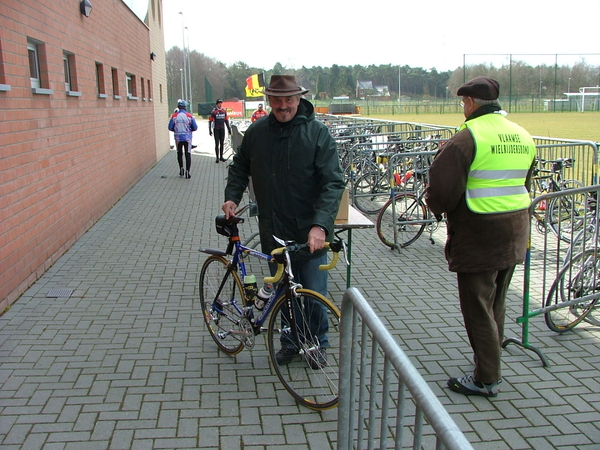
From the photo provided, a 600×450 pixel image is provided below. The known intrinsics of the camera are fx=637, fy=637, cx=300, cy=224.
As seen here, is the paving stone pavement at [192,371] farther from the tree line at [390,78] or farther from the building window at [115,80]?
the tree line at [390,78]

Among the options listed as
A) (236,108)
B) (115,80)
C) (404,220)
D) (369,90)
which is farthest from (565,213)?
(369,90)

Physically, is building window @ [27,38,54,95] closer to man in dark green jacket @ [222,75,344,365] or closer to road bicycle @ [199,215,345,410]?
road bicycle @ [199,215,345,410]

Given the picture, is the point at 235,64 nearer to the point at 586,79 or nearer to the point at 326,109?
the point at 326,109

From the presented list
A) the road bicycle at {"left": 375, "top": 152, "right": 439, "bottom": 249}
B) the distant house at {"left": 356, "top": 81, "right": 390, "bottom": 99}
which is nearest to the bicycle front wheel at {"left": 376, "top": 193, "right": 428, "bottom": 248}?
the road bicycle at {"left": 375, "top": 152, "right": 439, "bottom": 249}

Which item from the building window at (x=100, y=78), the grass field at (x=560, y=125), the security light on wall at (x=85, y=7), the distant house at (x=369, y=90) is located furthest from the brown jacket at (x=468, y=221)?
the distant house at (x=369, y=90)

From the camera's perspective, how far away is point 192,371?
435cm

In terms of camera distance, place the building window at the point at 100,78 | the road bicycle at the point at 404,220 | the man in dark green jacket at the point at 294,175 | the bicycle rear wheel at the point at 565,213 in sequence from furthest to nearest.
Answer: the building window at the point at 100,78, the road bicycle at the point at 404,220, the bicycle rear wheel at the point at 565,213, the man in dark green jacket at the point at 294,175

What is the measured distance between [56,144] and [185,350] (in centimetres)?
403

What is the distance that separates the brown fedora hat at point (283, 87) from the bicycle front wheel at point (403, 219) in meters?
4.32

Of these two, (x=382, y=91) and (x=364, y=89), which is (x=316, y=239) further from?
(x=364, y=89)

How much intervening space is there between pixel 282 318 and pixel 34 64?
510 centimetres

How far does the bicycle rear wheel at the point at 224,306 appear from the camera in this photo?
4348 mm

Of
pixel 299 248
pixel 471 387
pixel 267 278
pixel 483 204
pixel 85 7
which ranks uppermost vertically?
pixel 85 7

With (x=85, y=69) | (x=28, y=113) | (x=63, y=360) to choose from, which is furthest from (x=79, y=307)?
(x=85, y=69)
